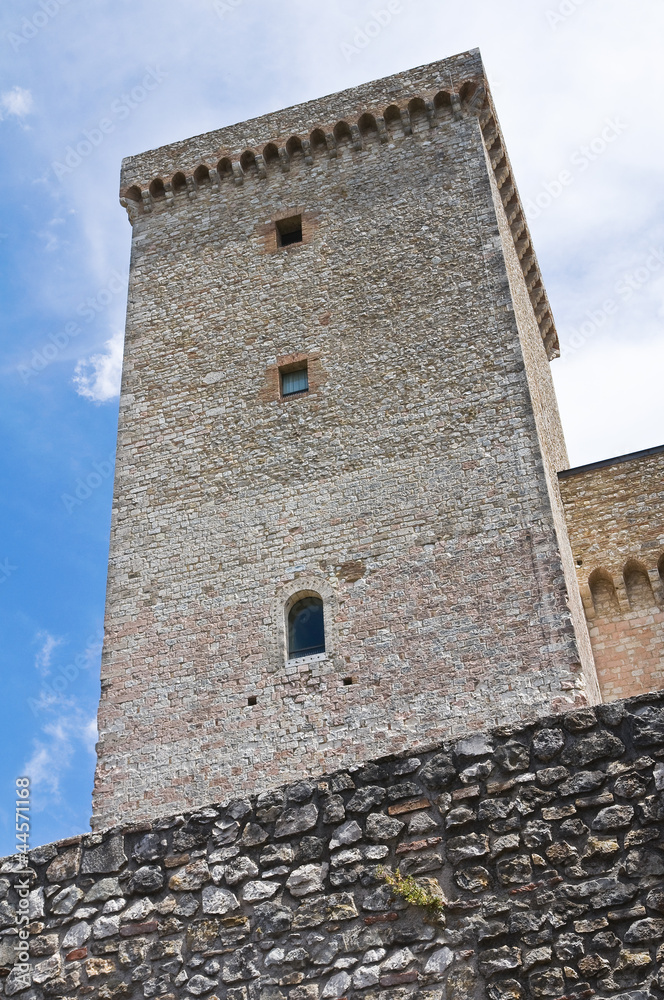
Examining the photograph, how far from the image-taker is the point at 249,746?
1264 cm

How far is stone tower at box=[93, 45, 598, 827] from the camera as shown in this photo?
41.3 feet

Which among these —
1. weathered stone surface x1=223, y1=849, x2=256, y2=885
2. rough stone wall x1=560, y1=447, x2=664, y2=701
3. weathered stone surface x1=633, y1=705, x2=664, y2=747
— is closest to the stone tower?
rough stone wall x1=560, y1=447, x2=664, y2=701

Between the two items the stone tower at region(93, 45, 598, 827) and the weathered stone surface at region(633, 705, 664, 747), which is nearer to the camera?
the weathered stone surface at region(633, 705, 664, 747)

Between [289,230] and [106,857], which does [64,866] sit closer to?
[106,857]

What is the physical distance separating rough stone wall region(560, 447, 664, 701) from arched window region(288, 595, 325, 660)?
149 inches

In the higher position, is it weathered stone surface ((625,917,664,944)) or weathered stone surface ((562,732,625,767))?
weathered stone surface ((562,732,625,767))

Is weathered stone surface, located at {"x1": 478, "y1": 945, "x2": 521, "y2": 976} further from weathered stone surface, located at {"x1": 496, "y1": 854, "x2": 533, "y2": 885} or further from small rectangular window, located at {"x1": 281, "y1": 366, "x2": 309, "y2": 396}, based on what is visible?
small rectangular window, located at {"x1": 281, "y1": 366, "x2": 309, "y2": 396}

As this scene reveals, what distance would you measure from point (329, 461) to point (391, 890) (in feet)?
33.8

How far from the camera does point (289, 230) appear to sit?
17.3 metres

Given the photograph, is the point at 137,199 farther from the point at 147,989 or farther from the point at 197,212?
the point at 147,989

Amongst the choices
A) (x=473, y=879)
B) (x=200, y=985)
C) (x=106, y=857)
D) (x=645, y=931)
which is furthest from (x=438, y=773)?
(x=106, y=857)

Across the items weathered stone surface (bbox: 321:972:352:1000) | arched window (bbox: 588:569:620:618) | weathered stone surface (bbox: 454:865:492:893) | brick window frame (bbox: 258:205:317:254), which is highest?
brick window frame (bbox: 258:205:317:254)

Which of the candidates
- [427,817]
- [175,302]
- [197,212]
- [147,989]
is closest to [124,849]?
[147,989]

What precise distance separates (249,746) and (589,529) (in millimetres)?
5850
